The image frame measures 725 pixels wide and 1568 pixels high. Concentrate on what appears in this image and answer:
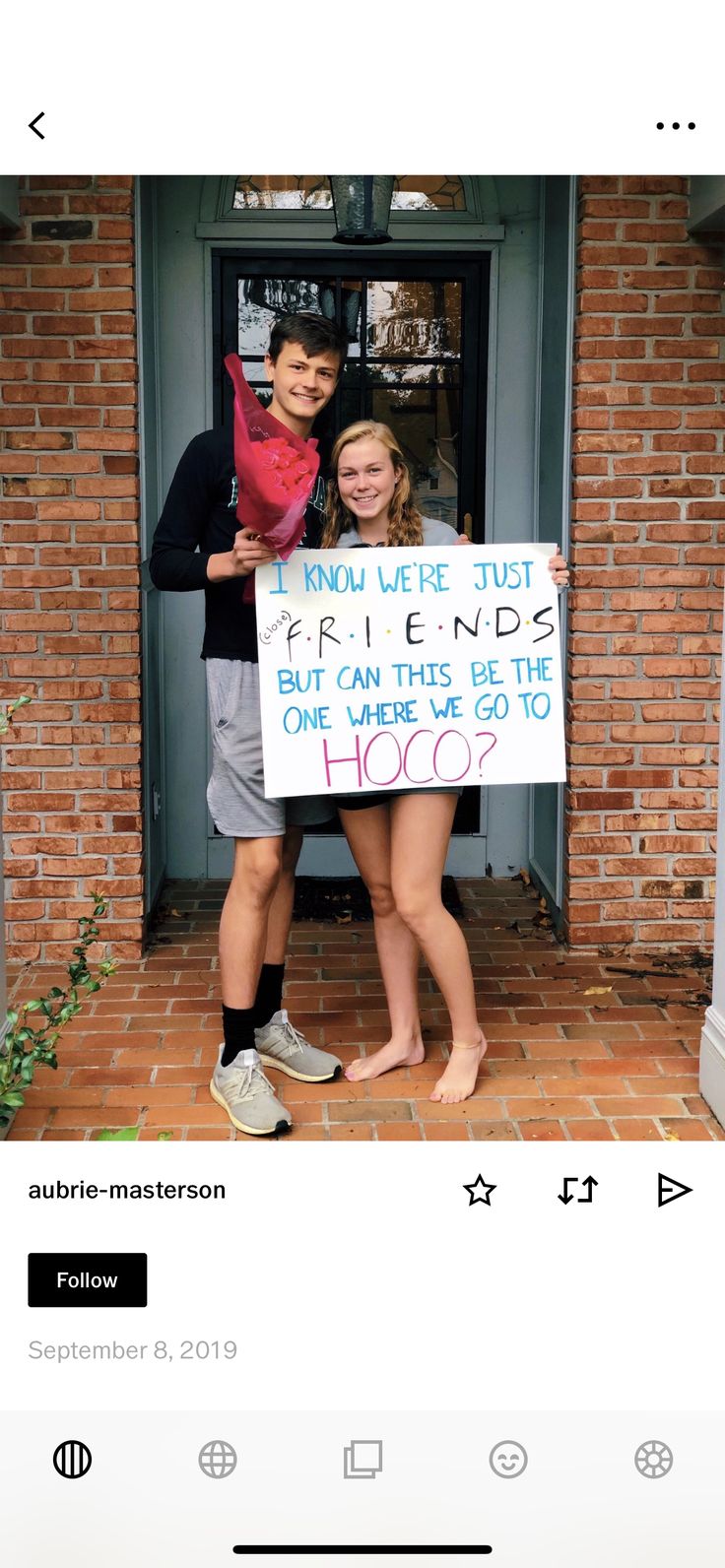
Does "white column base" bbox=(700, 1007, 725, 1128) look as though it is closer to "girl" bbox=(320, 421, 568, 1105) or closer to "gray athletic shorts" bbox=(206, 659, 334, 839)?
"girl" bbox=(320, 421, 568, 1105)

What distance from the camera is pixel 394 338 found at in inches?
177

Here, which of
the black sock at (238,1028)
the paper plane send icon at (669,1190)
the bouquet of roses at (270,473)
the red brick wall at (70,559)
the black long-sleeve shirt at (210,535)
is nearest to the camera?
the paper plane send icon at (669,1190)

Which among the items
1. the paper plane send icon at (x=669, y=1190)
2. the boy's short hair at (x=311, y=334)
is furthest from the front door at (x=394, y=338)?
the paper plane send icon at (x=669, y=1190)

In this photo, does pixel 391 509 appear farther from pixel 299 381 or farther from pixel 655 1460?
pixel 655 1460

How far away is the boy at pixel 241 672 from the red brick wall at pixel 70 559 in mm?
1000

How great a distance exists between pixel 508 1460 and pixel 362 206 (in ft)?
10.5

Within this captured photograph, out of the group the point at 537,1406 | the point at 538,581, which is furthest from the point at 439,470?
the point at 537,1406

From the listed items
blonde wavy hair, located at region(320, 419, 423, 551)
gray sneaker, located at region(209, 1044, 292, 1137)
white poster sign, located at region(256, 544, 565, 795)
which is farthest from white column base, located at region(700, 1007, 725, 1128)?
blonde wavy hair, located at region(320, 419, 423, 551)

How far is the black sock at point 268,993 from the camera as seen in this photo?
10.6 feet

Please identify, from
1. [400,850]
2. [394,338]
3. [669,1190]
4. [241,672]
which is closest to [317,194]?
[394,338]

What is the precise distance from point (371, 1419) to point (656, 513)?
322 centimetres

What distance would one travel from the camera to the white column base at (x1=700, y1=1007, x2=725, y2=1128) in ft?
9.70

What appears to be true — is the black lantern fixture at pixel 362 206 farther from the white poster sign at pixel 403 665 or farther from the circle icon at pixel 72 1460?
the circle icon at pixel 72 1460

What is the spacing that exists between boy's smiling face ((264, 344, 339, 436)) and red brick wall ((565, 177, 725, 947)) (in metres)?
1.33
